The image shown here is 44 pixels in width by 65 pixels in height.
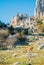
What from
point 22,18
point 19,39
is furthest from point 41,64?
point 22,18

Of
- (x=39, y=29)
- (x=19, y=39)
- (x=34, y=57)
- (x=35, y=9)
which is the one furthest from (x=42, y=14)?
(x=34, y=57)

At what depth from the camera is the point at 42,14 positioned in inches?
4857

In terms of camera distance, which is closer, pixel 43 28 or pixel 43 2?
pixel 43 28

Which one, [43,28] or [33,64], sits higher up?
[33,64]

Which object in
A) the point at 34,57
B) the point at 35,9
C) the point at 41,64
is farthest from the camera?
the point at 35,9

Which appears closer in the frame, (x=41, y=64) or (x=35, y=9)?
(x=41, y=64)

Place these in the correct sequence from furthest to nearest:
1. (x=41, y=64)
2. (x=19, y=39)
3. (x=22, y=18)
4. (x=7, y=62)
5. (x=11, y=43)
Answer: (x=22, y=18)
(x=19, y=39)
(x=11, y=43)
(x=7, y=62)
(x=41, y=64)

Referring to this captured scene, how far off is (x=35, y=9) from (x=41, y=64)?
10781 cm

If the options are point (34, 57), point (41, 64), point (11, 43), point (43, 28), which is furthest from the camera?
point (43, 28)

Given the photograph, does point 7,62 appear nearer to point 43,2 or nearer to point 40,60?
point 40,60

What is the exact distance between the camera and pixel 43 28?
76.7 m

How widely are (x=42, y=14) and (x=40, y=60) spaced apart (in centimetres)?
9574

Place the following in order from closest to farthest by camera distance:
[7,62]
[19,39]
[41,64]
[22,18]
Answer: [41,64] < [7,62] < [19,39] < [22,18]

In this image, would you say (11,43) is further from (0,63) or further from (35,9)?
(35,9)
